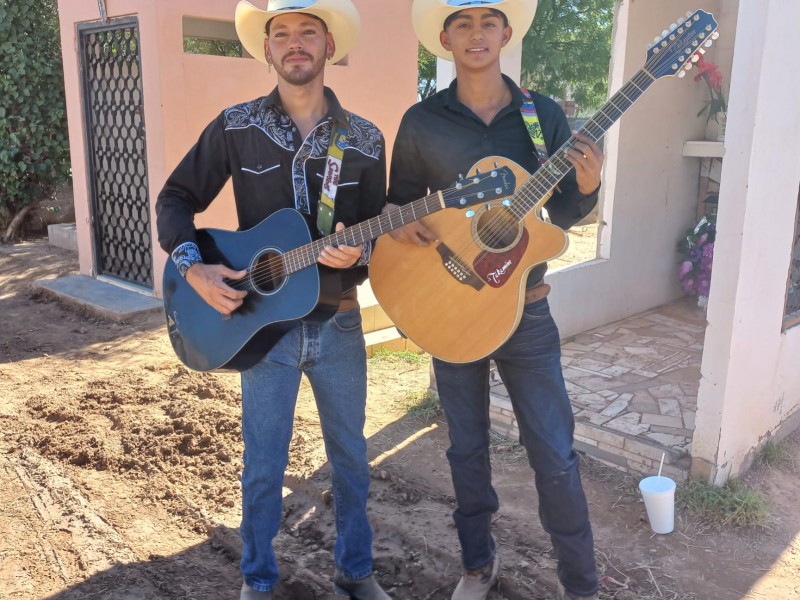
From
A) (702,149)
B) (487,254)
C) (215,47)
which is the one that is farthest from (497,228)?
(215,47)

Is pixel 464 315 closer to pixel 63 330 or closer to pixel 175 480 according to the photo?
pixel 175 480

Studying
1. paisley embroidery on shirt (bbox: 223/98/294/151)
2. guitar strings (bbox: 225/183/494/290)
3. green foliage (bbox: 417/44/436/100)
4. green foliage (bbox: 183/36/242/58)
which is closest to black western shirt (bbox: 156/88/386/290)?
paisley embroidery on shirt (bbox: 223/98/294/151)

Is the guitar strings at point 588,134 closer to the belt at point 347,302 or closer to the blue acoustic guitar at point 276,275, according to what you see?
the blue acoustic guitar at point 276,275

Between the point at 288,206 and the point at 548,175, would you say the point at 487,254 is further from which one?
the point at 288,206

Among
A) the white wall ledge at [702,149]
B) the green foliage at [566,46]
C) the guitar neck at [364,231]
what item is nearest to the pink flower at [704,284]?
the white wall ledge at [702,149]

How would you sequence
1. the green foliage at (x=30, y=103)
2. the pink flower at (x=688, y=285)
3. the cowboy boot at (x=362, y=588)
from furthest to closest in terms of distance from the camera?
the green foliage at (x=30, y=103) → the pink flower at (x=688, y=285) → the cowboy boot at (x=362, y=588)

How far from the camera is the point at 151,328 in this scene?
6.63m

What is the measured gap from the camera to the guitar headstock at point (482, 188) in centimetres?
243

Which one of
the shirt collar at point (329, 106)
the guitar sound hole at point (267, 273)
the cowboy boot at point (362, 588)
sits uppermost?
the shirt collar at point (329, 106)

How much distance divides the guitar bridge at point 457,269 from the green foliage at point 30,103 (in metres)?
8.41

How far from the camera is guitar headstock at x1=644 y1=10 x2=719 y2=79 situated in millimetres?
2537

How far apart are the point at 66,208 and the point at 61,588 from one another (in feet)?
30.6

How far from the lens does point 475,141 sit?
2652 mm

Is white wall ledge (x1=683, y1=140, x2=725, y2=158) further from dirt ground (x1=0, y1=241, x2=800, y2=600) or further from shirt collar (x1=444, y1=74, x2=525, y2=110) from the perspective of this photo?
shirt collar (x1=444, y1=74, x2=525, y2=110)
